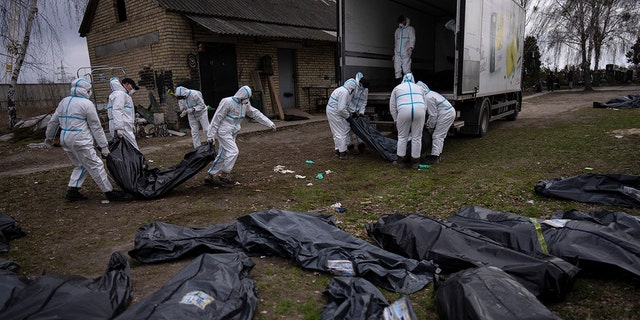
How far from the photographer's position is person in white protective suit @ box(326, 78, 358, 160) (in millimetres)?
7004

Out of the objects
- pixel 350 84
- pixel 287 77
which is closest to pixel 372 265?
pixel 350 84

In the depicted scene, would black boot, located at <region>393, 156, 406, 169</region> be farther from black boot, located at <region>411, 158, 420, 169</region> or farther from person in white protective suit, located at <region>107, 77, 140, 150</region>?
person in white protective suit, located at <region>107, 77, 140, 150</region>

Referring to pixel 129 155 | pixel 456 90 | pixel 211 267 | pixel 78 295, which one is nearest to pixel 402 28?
pixel 456 90

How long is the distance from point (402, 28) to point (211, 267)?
747 cm

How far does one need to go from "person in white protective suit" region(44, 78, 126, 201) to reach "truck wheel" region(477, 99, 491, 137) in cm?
758

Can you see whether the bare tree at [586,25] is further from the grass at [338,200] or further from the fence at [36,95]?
the fence at [36,95]

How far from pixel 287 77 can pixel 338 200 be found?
1053 centimetres

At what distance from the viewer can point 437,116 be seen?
21.8ft

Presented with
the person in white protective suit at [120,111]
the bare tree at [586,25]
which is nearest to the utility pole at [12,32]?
the person in white protective suit at [120,111]

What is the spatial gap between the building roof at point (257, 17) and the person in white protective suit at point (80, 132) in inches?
Answer: 237

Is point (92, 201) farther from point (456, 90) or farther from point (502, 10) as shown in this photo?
point (502, 10)

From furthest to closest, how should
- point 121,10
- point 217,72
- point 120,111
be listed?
1. point 121,10
2. point 217,72
3. point 120,111

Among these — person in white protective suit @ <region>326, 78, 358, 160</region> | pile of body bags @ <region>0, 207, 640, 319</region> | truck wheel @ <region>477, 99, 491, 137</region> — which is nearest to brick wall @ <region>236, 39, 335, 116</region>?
person in white protective suit @ <region>326, 78, 358, 160</region>

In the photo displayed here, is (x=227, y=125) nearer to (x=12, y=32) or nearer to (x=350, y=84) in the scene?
(x=350, y=84)
